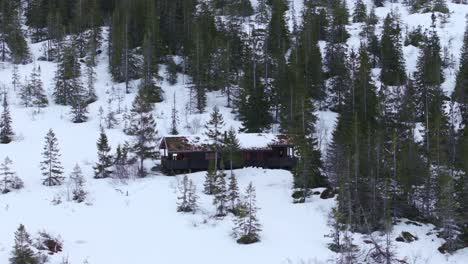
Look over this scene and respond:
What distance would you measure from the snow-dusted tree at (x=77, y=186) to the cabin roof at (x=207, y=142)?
839 centimetres

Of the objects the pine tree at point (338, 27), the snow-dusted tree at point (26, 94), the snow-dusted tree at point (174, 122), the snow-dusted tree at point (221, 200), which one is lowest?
the snow-dusted tree at point (221, 200)

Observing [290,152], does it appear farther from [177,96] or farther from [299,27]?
[299,27]

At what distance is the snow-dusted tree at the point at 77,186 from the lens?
37062 mm

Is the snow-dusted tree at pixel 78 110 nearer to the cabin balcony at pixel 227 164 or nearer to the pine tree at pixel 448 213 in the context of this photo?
the cabin balcony at pixel 227 164

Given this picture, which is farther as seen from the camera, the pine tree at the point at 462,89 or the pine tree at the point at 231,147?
the pine tree at the point at 462,89

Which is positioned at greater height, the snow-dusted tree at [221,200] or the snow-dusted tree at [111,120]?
the snow-dusted tree at [111,120]

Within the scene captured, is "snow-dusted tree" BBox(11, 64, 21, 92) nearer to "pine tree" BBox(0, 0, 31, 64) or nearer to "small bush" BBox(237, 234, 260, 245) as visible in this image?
"pine tree" BBox(0, 0, 31, 64)

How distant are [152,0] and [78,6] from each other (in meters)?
12.9

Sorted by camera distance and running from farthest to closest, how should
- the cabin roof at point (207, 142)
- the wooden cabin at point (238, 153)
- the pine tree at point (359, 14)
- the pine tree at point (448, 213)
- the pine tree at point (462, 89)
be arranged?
the pine tree at point (359, 14) < the pine tree at point (462, 89) < the cabin roof at point (207, 142) < the wooden cabin at point (238, 153) < the pine tree at point (448, 213)

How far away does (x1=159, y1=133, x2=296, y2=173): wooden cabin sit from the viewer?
45.9 metres

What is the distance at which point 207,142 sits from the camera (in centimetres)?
4741

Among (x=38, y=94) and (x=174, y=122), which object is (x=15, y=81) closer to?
(x=38, y=94)

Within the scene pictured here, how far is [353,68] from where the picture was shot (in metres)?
65.8

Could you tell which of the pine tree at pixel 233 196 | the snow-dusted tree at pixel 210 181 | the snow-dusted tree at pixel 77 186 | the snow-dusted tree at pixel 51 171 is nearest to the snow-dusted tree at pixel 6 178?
the snow-dusted tree at pixel 51 171
